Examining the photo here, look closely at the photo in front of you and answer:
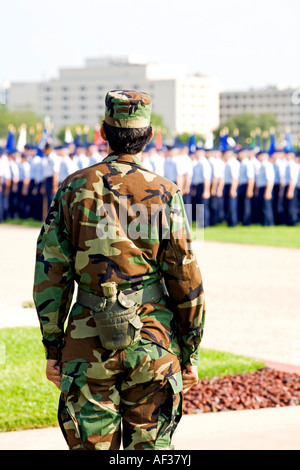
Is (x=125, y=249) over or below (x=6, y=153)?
over

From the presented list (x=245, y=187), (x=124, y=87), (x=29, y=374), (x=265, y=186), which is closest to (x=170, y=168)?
(x=245, y=187)

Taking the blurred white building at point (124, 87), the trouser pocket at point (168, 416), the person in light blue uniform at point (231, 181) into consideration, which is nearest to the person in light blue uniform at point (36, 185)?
the person in light blue uniform at point (231, 181)

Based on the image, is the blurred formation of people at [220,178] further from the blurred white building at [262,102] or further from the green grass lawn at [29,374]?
the blurred white building at [262,102]

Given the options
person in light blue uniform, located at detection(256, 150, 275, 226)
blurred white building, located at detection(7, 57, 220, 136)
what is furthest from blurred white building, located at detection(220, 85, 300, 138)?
person in light blue uniform, located at detection(256, 150, 275, 226)

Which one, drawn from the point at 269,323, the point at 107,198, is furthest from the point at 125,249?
the point at 269,323

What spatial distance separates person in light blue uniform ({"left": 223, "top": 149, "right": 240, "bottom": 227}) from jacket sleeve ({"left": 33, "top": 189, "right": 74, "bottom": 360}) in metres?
16.9

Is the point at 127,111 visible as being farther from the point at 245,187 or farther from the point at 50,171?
the point at 245,187

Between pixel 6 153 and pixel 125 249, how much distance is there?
66.9 ft

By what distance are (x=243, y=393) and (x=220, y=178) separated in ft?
48.5

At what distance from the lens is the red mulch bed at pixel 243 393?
576cm

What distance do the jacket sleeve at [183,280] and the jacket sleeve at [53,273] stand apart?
35 centimetres

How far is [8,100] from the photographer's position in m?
192

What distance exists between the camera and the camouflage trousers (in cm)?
307

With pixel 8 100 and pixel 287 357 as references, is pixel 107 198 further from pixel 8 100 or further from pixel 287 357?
pixel 8 100
